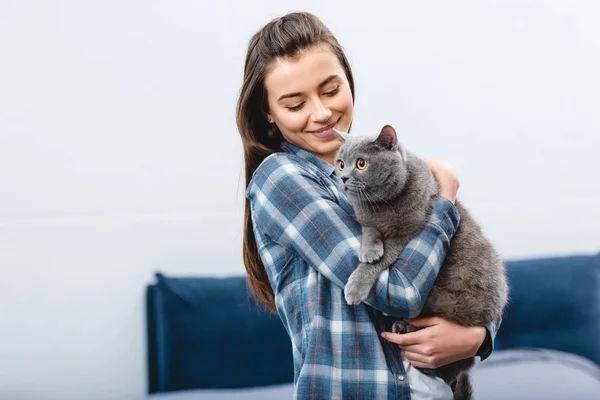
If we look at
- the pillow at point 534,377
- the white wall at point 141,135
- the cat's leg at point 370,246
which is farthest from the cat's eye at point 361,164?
the white wall at point 141,135

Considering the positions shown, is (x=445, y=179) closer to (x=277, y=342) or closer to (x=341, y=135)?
(x=341, y=135)

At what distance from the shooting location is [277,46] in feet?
4.33

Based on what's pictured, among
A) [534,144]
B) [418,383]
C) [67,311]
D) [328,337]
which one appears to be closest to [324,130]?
[328,337]

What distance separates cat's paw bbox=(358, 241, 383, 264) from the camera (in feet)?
3.81

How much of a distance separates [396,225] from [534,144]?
6.46 ft

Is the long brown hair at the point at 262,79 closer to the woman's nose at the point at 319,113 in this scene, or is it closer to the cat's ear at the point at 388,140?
the woman's nose at the point at 319,113

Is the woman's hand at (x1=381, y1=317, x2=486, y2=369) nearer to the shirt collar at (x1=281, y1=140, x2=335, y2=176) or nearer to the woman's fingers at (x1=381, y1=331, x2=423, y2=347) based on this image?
the woman's fingers at (x1=381, y1=331, x2=423, y2=347)

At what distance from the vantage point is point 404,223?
1.22 meters

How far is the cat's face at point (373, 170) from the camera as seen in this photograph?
3.95 ft

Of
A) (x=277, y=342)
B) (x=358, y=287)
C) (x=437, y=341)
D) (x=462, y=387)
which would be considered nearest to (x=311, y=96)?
(x=358, y=287)

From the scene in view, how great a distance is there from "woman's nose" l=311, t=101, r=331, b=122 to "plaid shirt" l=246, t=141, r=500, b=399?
10 centimetres

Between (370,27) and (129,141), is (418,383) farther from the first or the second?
(370,27)

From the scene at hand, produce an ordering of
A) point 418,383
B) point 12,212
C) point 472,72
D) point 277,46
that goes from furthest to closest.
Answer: point 472,72, point 12,212, point 277,46, point 418,383

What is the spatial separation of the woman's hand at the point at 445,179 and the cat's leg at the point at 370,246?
6.7 inches
